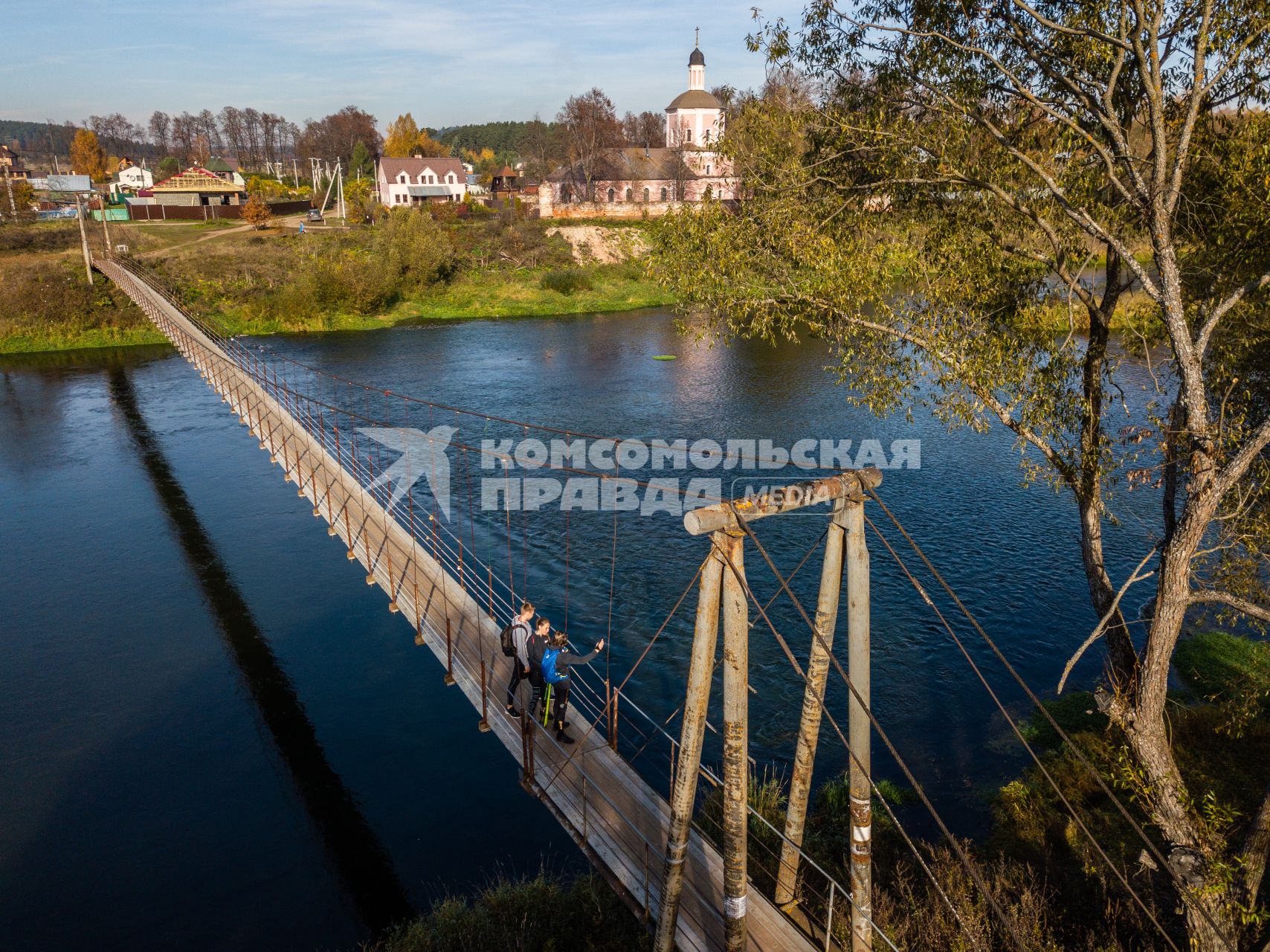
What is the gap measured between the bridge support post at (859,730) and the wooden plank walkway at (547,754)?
2.12 feet

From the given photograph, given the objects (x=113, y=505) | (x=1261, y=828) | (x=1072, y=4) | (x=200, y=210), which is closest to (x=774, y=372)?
(x=113, y=505)

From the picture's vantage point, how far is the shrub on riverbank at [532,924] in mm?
8703

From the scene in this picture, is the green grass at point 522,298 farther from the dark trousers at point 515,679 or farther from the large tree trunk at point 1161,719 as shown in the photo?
the large tree trunk at point 1161,719

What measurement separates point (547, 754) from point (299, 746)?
19.9ft

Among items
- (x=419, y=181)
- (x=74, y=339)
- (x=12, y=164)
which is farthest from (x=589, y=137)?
(x=12, y=164)

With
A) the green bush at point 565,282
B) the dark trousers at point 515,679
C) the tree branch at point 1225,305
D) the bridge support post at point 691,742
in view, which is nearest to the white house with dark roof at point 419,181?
the green bush at point 565,282

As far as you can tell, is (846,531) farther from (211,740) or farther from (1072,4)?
(211,740)

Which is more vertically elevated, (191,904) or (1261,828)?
(1261,828)

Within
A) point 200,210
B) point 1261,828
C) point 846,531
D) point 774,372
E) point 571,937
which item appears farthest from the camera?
point 200,210

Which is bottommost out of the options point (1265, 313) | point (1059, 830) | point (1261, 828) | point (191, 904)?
point (191, 904)

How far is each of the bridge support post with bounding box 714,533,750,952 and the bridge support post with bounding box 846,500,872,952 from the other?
985 millimetres

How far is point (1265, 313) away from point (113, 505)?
79.3ft

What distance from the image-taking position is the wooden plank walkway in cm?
728

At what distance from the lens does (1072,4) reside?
9359 mm
